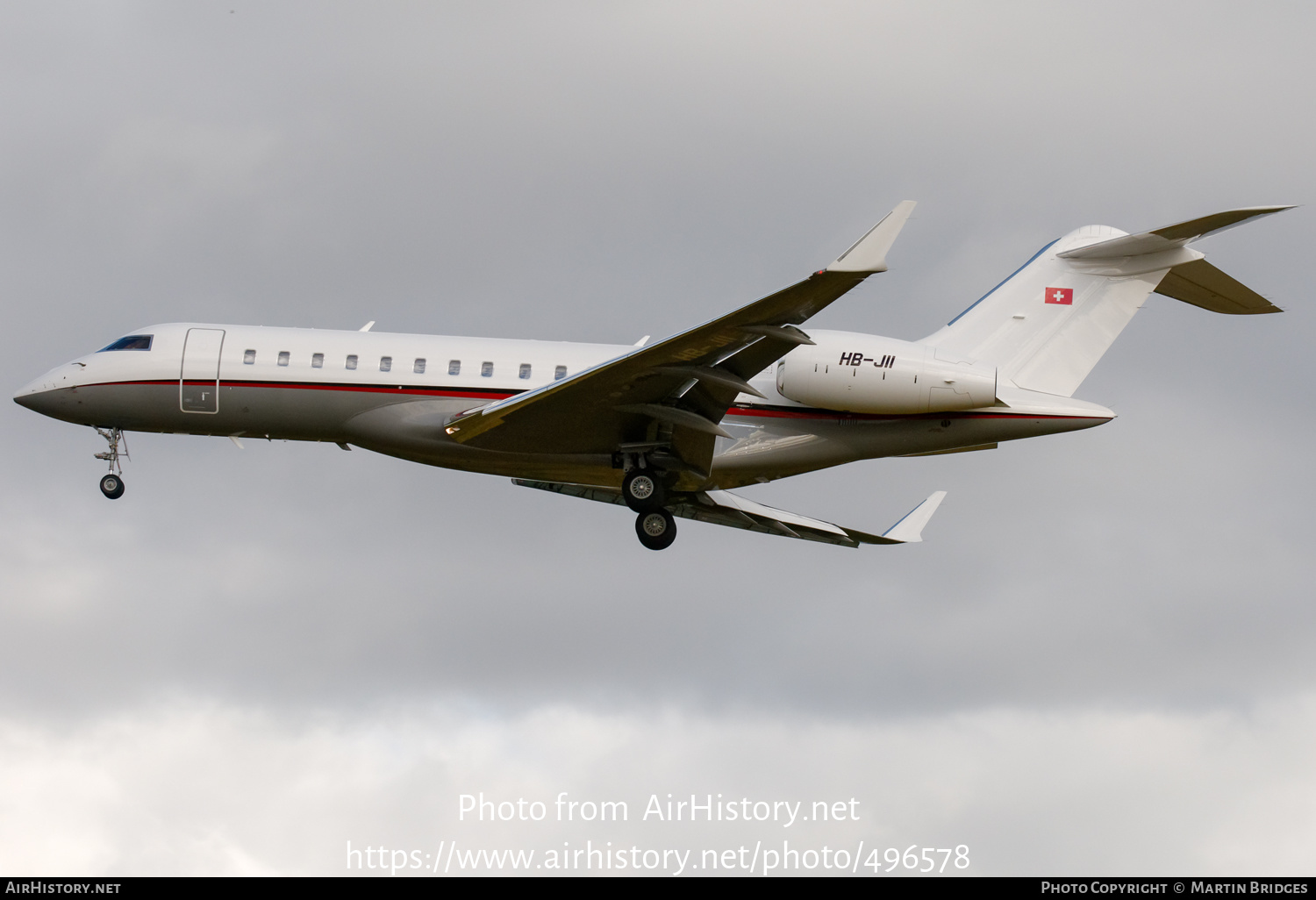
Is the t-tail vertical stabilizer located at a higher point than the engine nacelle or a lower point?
higher

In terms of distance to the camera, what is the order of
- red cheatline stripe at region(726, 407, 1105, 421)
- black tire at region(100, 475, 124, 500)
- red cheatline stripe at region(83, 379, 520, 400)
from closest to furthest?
red cheatline stripe at region(726, 407, 1105, 421) → red cheatline stripe at region(83, 379, 520, 400) → black tire at region(100, 475, 124, 500)

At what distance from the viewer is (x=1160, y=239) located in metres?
22.1

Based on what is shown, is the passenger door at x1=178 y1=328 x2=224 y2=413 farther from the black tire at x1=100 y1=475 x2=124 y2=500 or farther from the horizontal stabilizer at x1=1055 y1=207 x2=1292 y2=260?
the horizontal stabilizer at x1=1055 y1=207 x2=1292 y2=260

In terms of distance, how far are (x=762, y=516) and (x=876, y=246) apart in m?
8.94

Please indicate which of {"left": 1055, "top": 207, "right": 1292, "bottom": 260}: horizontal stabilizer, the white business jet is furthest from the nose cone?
{"left": 1055, "top": 207, "right": 1292, "bottom": 260}: horizontal stabilizer

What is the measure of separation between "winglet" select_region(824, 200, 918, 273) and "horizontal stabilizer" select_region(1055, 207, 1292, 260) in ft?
17.6

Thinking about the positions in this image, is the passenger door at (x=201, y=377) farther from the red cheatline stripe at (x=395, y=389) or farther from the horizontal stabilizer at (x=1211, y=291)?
the horizontal stabilizer at (x=1211, y=291)

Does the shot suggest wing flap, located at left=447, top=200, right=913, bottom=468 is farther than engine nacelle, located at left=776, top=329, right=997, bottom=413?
No

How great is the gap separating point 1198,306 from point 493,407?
11.2 meters

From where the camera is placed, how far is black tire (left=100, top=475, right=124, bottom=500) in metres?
23.3

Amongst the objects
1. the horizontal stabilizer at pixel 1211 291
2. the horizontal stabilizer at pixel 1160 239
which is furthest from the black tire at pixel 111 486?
the horizontal stabilizer at pixel 1211 291

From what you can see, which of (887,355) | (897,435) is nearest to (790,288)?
(887,355)

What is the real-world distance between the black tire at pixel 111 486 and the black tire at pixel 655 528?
8.44 metres

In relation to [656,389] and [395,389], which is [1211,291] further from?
[395,389]
